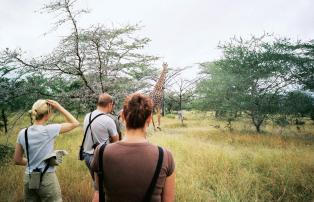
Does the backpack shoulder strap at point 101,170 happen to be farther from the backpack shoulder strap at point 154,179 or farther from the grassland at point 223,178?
the grassland at point 223,178

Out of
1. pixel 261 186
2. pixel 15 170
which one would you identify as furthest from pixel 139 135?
pixel 15 170

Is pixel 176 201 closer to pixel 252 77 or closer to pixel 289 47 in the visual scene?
pixel 252 77

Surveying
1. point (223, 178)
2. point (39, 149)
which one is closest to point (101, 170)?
point (39, 149)

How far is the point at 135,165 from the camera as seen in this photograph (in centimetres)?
172

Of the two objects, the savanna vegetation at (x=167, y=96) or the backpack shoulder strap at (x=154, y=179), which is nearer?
the backpack shoulder strap at (x=154, y=179)

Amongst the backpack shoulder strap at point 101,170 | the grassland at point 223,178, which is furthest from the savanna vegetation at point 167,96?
the backpack shoulder strap at point 101,170

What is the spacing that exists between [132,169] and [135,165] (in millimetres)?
35

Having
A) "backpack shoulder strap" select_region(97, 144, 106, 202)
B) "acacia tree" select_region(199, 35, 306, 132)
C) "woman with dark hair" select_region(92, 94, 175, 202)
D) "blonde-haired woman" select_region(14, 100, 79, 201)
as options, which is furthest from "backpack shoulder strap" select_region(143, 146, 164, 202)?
"acacia tree" select_region(199, 35, 306, 132)

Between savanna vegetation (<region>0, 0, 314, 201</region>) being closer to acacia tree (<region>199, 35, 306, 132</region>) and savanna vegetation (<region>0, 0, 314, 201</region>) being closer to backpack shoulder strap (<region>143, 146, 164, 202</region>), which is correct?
acacia tree (<region>199, 35, 306, 132</region>)

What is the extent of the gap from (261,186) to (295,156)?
2.54 meters

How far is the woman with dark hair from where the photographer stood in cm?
173

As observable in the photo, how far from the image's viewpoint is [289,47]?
13.4 meters

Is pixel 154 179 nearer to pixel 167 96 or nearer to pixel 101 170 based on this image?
pixel 101 170

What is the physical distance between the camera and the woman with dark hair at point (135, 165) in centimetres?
173
